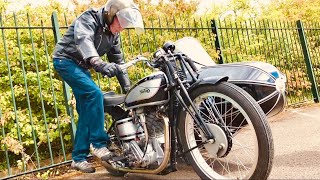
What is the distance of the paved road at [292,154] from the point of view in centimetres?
317

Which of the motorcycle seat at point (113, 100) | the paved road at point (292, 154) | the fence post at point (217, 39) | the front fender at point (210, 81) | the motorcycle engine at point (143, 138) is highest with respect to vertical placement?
the fence post at point (217, 39)

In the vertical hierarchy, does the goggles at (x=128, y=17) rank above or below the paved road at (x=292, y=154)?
above

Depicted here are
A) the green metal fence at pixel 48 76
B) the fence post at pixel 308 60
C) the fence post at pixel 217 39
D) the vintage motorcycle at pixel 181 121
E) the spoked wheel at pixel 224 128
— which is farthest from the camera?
the fence post at pixel 308 60

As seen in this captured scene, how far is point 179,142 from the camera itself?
288cm

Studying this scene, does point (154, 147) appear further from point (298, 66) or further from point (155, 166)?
point (298, 66)

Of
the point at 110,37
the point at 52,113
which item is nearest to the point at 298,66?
the point at 52,113

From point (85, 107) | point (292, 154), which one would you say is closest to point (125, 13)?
point (85, 107)

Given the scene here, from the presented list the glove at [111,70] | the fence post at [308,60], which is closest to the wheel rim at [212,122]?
the glove at [111,70]

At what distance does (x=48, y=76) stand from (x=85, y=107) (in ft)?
9.26

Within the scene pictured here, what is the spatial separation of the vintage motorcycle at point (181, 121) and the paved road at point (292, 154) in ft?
1.53

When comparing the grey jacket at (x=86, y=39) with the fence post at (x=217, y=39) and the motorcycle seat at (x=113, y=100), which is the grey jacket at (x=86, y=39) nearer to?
the motorcycle seat at (x=113, y=100)

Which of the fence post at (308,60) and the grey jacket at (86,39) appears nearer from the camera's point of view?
the grey jacket at (86,39)

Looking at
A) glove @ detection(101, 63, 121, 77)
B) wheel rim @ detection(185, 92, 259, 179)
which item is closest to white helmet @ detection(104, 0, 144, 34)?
glove @ detection(101, 63, 121, 77)

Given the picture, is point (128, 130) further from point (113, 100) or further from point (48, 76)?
point (48, 76)
